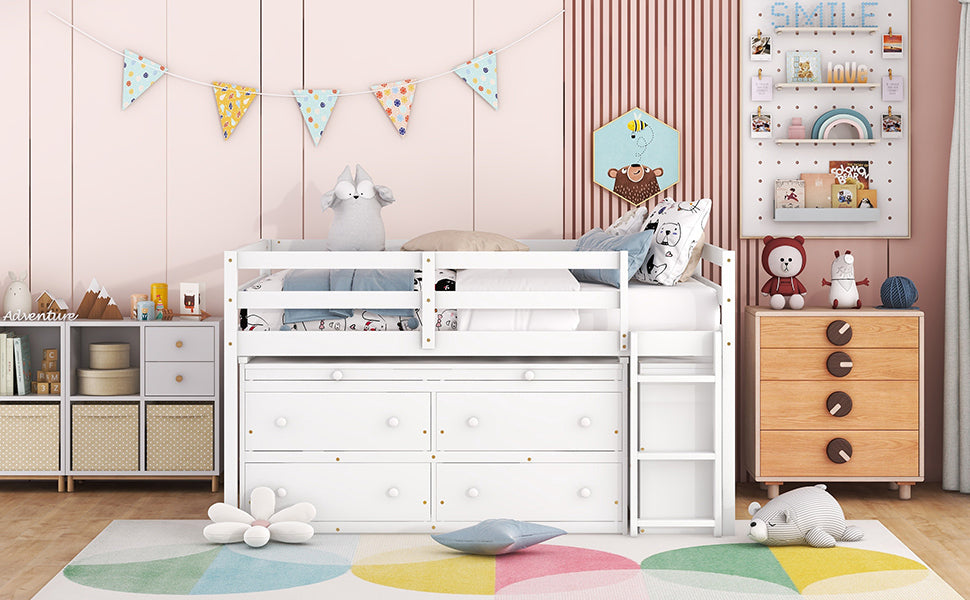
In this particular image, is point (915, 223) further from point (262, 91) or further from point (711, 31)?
point (262, 91)

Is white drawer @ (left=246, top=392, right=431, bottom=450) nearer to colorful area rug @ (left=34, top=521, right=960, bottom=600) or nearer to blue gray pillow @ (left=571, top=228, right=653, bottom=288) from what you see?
colorful area rug @ (left=34, top=521, right=960, bottom=600)

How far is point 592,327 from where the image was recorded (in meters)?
3.33

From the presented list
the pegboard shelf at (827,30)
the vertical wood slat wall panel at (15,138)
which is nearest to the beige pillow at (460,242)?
the pegboard shelf at (827,30)

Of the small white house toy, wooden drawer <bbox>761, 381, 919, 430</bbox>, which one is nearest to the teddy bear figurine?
the small white house toy

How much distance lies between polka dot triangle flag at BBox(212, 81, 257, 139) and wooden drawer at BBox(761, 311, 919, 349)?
239 centimetres

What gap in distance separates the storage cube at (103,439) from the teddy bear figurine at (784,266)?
106 inches

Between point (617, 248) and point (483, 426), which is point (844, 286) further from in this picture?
point (483, 426)

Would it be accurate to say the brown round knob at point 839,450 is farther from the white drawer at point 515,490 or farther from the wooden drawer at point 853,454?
the white drawer at point 515,490

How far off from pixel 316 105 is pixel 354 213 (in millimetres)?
739

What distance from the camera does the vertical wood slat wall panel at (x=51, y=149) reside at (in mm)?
4172

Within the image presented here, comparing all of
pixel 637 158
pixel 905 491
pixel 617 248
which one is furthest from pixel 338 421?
pixel 905 491

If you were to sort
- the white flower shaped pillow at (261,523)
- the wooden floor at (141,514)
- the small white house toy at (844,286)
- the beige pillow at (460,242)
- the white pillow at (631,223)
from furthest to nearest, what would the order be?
the small white house toy at (844,286), the white pillow at (631,223), the beige pillow at (460,242), the white flower shaped pillow at (261,523), the wooden floor at (141,514)

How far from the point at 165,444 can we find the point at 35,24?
6.27 feet

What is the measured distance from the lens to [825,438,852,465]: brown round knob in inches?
148
